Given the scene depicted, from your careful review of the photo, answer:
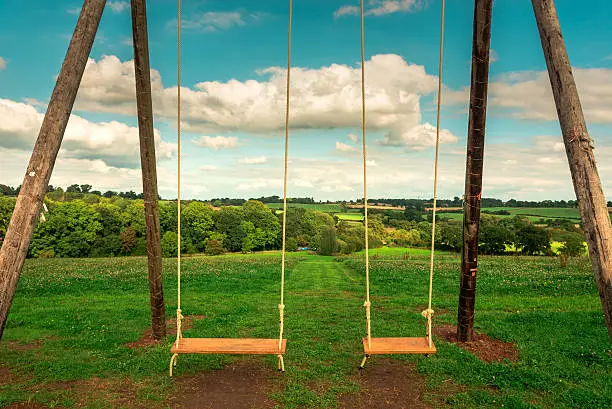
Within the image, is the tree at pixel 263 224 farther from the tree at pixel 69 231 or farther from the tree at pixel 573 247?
the tree at pixel 573 247

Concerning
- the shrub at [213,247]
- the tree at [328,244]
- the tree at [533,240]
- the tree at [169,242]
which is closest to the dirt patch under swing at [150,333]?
the tree at [328,244]

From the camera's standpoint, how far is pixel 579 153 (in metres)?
3.99

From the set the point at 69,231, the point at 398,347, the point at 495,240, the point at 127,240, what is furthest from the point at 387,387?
the point at 69,231

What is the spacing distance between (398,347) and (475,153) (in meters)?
3.14

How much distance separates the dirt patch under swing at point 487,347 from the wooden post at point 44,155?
587cm

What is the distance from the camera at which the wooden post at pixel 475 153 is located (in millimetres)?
6453

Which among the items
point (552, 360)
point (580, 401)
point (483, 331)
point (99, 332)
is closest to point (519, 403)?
point (580, 401)

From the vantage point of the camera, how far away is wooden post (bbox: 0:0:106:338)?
410 cm

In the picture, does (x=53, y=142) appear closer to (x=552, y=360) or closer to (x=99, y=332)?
(x=99, y=332)

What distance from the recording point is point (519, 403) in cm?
492

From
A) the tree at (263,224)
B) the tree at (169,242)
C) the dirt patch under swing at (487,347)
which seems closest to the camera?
the dirt patch under swing at (487,347)

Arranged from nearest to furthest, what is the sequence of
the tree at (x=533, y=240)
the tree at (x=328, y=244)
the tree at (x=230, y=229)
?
the tree at (x=533, y=240) → the tree at (x=328, y=244) → the tree at (x=230, y=229)

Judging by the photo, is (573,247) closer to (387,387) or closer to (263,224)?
(387,387)

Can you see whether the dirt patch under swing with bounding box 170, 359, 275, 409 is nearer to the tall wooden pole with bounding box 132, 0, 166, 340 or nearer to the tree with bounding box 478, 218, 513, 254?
the tall wooden pole with bounding box 132, 0, 166, 340
